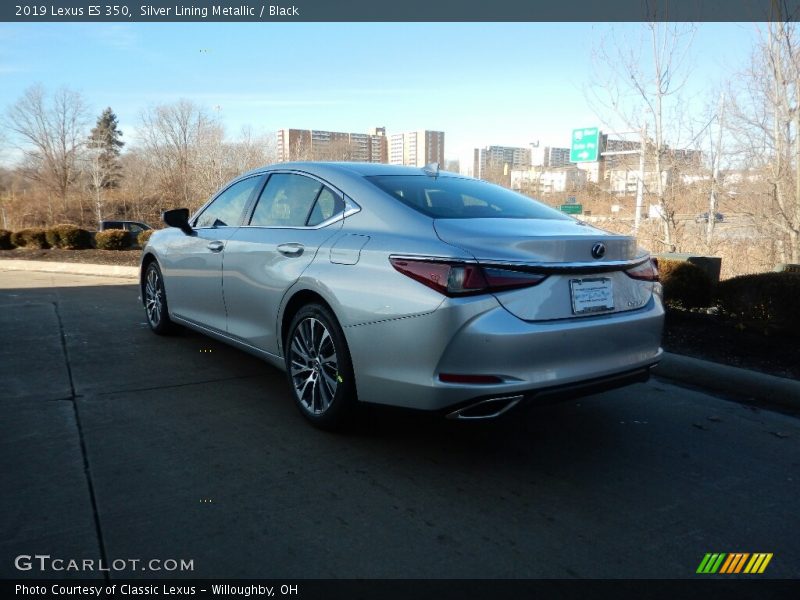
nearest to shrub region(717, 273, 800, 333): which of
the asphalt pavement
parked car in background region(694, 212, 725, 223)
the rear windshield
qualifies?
the asphalt pavement

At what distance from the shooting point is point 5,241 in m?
20.6

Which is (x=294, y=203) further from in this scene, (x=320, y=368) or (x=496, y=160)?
(x=496, y=160)

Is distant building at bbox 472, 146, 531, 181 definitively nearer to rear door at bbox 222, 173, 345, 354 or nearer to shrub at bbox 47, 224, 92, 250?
shrub at bbox 47, 224, 92, 250

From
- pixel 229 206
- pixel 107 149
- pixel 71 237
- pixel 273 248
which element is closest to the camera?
pixel 273 248

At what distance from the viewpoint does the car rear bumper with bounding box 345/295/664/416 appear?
2824 millimetres

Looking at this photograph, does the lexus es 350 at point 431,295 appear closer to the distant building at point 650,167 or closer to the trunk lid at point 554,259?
the trunk lid at point 554,259

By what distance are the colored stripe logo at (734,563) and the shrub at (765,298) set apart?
347 centimetres

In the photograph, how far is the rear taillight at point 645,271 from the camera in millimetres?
3359

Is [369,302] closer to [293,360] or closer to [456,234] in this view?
[456,234]

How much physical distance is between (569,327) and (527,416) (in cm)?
128

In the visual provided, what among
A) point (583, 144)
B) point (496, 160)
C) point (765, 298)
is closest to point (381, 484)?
point (765, 298)

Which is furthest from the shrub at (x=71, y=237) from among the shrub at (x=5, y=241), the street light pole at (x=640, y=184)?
the street light pole at (x=640, y=184)

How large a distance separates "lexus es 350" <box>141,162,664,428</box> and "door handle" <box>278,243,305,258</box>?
0.01 metres

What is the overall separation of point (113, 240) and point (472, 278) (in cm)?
1620
